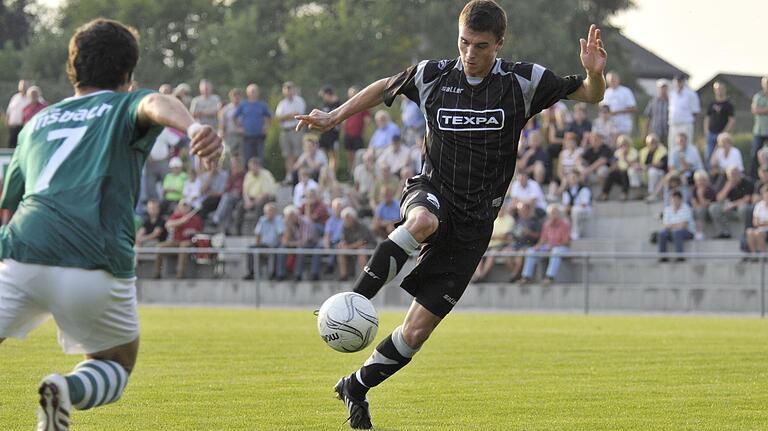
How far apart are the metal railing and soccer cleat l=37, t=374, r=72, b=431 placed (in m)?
17.2

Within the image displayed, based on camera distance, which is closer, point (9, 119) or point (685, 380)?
point (685, 380)

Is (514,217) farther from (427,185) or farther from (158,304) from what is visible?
(427,185)

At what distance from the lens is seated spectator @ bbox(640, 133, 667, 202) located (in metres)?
26.2

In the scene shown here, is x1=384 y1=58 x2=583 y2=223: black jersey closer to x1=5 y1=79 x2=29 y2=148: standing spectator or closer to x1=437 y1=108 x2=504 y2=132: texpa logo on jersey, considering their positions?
x1=437 y1=108 x2=504 y2=132: texpa logo on jersey

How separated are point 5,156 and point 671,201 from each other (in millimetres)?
13181

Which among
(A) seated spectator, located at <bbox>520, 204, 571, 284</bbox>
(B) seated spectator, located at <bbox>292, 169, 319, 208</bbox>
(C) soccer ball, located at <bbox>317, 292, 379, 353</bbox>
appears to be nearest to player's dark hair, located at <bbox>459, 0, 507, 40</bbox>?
(C) soccer ball, located at <bbox>317, 292, 379, 353</bbox>

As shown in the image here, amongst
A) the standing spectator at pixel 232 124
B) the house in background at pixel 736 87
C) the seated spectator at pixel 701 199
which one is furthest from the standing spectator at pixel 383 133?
the house in background at pixel 736 87

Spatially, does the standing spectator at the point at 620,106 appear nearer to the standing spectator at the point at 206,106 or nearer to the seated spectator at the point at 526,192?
the seated spectator at the point at 526,192

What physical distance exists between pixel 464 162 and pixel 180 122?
3.14m

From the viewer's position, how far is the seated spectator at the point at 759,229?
885 inches

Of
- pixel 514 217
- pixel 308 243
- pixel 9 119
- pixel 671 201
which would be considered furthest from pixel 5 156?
pixel 671 201

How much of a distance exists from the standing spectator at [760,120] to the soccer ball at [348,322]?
58.6 ft

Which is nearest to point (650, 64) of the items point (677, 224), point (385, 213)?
point (385, 213)

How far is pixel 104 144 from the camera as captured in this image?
5.80 m
